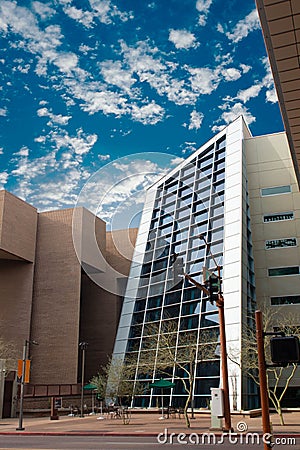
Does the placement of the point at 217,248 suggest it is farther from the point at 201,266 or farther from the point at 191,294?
the point at 191,294

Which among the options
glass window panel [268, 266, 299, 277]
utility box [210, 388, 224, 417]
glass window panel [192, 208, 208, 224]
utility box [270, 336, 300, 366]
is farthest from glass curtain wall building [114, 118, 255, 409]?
utility box [270, 336, 300, 366]

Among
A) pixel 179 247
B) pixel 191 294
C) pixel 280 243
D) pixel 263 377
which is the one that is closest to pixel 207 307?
pixel 191 294

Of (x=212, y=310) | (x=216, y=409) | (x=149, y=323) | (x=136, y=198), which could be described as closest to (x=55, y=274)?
(x=149, y=323)

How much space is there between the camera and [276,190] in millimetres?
51812

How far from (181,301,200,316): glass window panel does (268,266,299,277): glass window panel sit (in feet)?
27.7

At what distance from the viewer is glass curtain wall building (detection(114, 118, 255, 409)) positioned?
42625 millimetres

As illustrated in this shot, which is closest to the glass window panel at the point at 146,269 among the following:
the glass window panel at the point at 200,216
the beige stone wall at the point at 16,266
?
the glass window panel at the point at 200,216

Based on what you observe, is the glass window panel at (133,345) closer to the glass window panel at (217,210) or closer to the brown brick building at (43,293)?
the brown brick building at (43,293)

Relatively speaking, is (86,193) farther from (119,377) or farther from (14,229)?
(14,229)

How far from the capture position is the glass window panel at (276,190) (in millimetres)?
51344

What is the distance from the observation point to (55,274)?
56.8 m

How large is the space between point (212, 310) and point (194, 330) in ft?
8.11

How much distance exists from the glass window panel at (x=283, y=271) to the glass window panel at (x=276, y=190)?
8.18 meters

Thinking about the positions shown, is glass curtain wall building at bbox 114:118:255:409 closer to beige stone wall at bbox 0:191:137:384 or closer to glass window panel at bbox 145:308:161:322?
glass window panel at bbox 145:308:161:322
